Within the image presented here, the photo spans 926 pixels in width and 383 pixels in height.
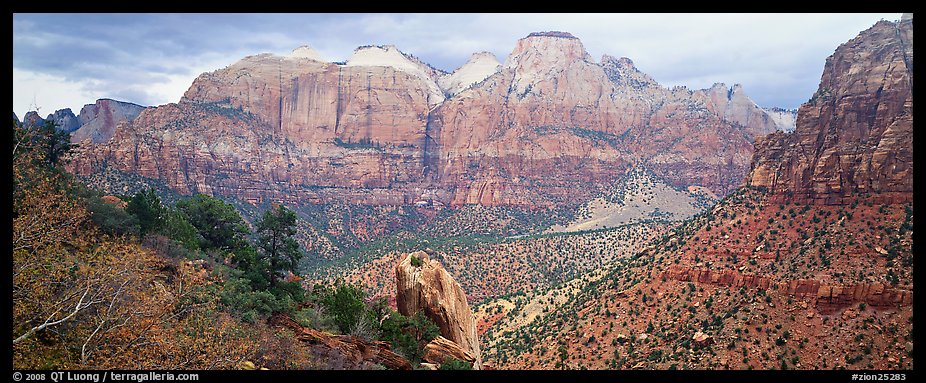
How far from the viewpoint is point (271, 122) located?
129m

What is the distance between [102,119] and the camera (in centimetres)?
11669

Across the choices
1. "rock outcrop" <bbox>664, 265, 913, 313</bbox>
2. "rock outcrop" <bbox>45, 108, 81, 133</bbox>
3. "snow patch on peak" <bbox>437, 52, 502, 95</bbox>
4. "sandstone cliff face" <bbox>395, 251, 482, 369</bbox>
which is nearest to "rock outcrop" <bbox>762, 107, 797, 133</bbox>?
"snow patch on peak" <bbox>437, 52, 502, 95</bbox>

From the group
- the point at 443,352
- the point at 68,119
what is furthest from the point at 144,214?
the point at 68,119

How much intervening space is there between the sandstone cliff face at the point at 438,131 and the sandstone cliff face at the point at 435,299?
82997 mm

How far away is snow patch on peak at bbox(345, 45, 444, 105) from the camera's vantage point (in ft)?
511

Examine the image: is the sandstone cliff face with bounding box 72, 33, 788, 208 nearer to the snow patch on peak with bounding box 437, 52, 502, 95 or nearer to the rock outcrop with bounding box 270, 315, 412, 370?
the snow patch on peak with bounding box 437, 52, 502, 95

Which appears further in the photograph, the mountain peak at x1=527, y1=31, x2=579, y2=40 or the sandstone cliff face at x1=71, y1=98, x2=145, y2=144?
the mountain peak at x1=527, y1=31, x2=579, y2=40

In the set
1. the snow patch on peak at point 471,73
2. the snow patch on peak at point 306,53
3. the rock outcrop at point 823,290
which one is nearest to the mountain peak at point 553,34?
the snow patch on peak at point 471,73

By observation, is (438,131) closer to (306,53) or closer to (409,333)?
(306,53)

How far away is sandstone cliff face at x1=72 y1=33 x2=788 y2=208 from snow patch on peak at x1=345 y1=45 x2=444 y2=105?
2050mm

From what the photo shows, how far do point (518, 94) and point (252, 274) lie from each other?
398 feet

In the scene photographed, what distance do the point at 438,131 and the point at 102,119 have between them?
81.5 meters

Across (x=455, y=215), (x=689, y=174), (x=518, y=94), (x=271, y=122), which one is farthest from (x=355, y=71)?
(x=689, y=174)

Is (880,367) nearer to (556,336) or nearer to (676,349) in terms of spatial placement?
(676,349)
